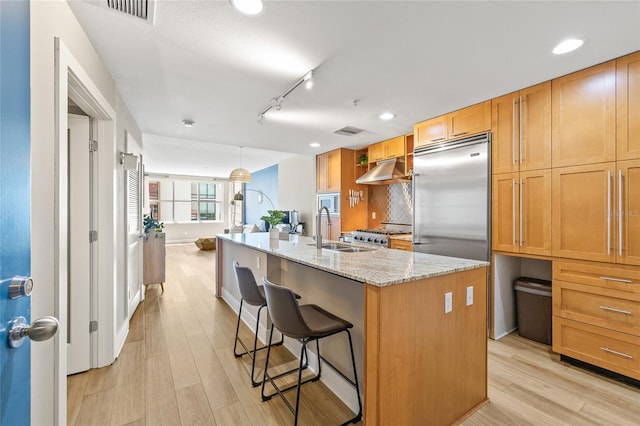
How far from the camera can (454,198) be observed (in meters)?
3.25

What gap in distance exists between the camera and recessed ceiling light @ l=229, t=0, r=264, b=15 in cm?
157

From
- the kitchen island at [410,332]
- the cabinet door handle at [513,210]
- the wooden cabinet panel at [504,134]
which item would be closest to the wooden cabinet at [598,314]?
the cabinet door handle at [513,210]

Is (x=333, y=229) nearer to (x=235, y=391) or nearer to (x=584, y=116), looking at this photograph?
(x=235, y=391)

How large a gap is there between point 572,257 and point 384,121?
7.87ft

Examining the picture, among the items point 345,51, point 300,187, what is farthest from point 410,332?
point 300,187

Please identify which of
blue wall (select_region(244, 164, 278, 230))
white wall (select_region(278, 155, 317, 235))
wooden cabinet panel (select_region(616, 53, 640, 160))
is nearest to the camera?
wooden cabinet panel (select_region(616, 53, 640, 160))

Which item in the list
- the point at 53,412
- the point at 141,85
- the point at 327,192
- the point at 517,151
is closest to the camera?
the point at 53,412

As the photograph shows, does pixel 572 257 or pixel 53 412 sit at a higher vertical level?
pixel 572 257

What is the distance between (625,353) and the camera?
2143 millimetres

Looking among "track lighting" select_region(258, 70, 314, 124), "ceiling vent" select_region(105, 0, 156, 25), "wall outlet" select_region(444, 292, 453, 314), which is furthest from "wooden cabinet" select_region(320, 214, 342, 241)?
"ceiling vent" select_region(105, 0, 156, 25)

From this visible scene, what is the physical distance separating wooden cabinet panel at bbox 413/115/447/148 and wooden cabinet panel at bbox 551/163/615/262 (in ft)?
4.10

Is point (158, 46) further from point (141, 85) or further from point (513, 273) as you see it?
point (513, 273)

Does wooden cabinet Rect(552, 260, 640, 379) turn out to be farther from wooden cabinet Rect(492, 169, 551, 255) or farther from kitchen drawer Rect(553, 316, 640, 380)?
wooden cabinet Rect(492, 169, 551, 255)

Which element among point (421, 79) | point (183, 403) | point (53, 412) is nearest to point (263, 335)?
point (183, 403)
